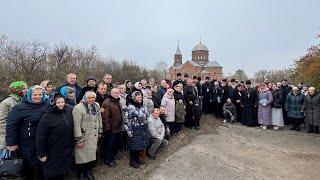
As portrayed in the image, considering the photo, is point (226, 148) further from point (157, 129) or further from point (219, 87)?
point (219, 87)

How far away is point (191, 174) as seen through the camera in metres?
7.09

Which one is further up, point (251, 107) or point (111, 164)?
point (251, 107)

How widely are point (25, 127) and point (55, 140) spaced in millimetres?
580

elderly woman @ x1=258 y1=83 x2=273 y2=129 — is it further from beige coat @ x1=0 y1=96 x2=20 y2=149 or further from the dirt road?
beige coat @ x1=0 y1=96 x2=20 y2=149

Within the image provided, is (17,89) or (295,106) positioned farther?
(295,106)

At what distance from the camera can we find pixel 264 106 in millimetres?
12406

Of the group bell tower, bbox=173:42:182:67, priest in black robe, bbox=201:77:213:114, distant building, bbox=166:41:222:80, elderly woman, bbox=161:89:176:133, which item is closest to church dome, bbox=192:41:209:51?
distant building, bbox=166:41:222:80

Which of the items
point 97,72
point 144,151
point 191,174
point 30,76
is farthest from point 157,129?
point 97,72

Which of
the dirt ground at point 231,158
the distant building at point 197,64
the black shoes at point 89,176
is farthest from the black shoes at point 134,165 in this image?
the distant building at point 197,64

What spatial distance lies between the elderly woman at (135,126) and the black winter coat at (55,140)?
6.15 ft

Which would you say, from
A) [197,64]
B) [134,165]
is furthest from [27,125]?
[197,64]

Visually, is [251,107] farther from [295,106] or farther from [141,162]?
[141,162]

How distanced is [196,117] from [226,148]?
6.97 ft

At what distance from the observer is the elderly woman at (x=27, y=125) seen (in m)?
5.26
